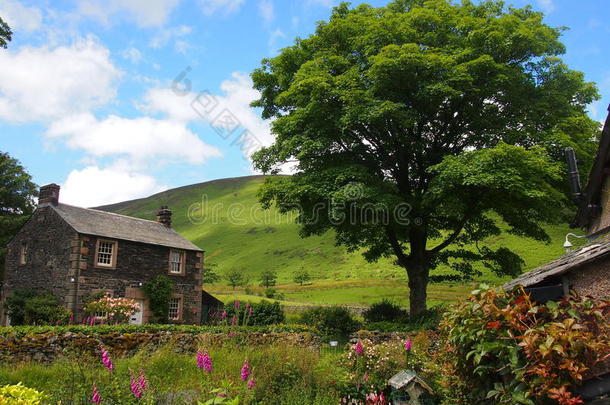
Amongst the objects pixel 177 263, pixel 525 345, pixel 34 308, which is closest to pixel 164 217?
pixel 177 263

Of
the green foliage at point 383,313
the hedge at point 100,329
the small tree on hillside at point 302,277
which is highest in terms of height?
the small tree on hillside at point 302,277

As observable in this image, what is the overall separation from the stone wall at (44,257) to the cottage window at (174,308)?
7113 millimetres

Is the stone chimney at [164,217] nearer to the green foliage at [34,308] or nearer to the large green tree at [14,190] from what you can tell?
the green foliage at [34,308]

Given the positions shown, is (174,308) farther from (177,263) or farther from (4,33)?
(4,33)

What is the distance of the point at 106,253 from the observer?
29781 mm

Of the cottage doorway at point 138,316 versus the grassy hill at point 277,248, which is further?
the grassy hill at point 277,248

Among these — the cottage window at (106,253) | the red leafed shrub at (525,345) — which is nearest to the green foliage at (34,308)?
the cottage window at (106,253)

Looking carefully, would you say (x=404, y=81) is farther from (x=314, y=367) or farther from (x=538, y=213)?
(x=314, y=367)

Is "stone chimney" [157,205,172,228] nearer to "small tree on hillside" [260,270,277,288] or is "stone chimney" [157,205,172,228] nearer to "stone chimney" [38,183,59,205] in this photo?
"stone chimney" [38,183,59,205]

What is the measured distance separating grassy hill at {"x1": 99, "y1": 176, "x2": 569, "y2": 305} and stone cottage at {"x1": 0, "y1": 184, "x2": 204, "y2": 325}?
55.8 feet

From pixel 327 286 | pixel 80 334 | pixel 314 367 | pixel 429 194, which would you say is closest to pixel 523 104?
pixel 429 194

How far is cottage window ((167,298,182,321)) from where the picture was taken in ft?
108

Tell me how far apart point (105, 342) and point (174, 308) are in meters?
18.0

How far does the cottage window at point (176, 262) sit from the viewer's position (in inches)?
1322
